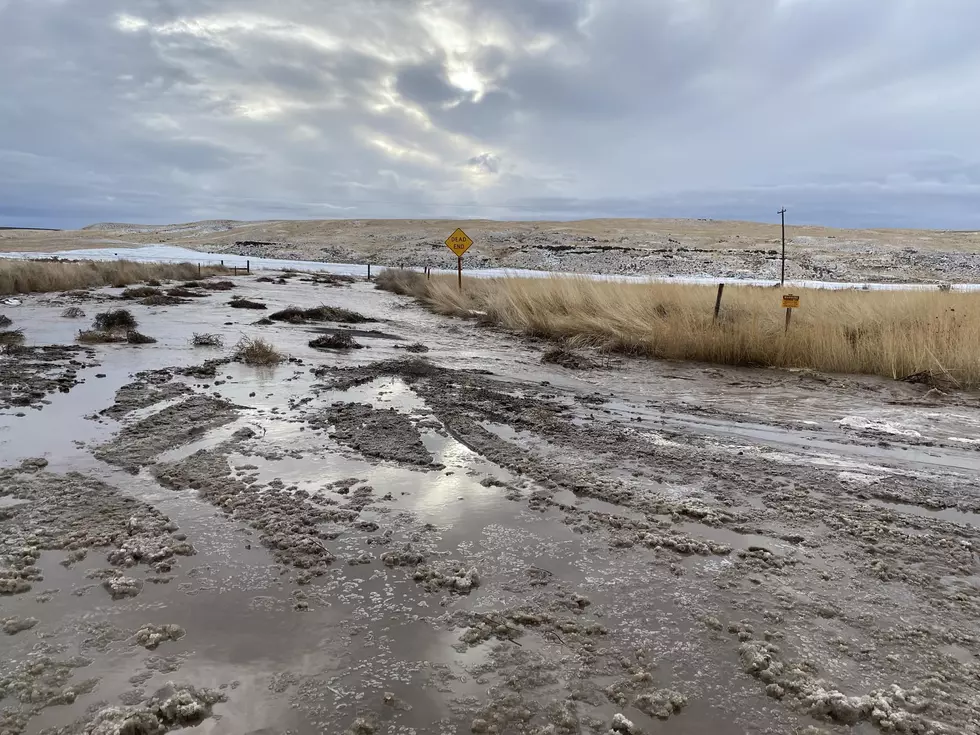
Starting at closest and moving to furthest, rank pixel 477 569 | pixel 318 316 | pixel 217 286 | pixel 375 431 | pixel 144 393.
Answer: pixel 477 569, pixel 375 431, pixel 144 393, pixel 318 316, pixel 217 286

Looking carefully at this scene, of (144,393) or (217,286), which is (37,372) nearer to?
(144,393)

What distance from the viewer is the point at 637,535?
138 inches

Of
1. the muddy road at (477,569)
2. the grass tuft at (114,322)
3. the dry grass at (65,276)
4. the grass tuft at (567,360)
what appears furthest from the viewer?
the dry grass at (65,276)

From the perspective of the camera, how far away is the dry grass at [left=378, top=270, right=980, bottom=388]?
8.70m

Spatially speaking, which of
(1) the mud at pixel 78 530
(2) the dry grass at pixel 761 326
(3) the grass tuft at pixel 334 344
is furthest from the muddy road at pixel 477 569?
(3) the grass tuft at pixel 334 344

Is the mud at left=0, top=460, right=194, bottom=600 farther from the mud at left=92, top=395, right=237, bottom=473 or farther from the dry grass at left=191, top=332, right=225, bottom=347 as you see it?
the dry grass at left=191, top=332, right=225, bottom=347

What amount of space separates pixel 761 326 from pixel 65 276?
22442mm

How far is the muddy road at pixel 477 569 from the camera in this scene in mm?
2211

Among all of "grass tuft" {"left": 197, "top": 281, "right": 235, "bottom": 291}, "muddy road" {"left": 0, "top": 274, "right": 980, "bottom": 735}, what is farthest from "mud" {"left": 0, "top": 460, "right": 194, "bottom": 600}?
"grass tuft" {"left": 197, "top": 281, "right": 235, "bottom": 291}

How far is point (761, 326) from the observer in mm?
10367

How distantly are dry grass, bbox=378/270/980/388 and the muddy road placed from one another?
8.79 feet

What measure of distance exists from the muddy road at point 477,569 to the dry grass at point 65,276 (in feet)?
53.2

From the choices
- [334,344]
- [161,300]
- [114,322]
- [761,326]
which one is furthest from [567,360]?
[161,300]

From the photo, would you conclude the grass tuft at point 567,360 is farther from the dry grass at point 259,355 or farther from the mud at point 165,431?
the mud at point 165,431
